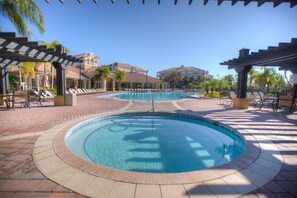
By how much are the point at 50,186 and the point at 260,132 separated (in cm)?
629

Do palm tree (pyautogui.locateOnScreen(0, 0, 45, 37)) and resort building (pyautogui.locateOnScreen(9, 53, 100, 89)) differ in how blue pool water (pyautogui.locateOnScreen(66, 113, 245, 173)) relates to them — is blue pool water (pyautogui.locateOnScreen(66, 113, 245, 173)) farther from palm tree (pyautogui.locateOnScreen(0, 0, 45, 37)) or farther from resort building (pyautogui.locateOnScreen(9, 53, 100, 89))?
resort building (pyautogui.locateOnScreen(9, 53, 100, 89))

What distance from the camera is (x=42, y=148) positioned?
3.75m

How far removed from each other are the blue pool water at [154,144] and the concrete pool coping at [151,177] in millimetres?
1106

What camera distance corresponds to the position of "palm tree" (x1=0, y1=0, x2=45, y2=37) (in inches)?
331

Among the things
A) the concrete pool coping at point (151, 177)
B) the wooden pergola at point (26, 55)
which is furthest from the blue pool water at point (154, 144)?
the wooden pergola at point (26, 55)

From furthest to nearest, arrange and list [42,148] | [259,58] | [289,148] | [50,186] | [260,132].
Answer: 1. [259,58]
2. [260,132]
3. [289,148]
4. [42,148]
5. [50,186]

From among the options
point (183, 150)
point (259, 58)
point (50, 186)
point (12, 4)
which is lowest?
point (183, 150)

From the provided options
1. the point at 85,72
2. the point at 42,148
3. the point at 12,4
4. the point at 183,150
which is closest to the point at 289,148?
the point at 183,150

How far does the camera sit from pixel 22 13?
9.20 metres

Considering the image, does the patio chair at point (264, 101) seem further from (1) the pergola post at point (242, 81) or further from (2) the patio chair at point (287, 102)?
(1) the pergola post at point (242, 81)

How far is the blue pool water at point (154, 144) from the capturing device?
420cm

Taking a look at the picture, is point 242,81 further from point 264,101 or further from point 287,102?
point 264,101

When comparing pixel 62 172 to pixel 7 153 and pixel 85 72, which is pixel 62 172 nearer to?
pixel 7 153

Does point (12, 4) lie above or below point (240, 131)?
above
